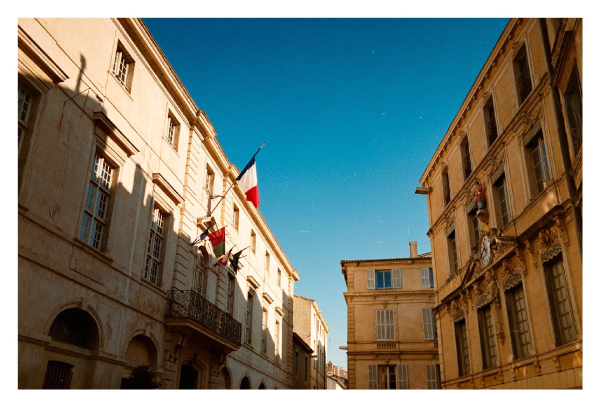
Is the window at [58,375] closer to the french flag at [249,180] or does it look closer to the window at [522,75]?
the french flag at [249,180]

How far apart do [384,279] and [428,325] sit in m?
3.98

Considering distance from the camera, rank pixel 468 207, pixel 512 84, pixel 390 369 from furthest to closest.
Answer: pixel 390 369, pixel 468 207, pixel 512 84

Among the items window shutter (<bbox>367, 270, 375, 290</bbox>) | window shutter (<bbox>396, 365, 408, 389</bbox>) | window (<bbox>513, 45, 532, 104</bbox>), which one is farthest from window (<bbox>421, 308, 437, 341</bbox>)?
window (<bbox>513, 45, 532, 104</bbox>)

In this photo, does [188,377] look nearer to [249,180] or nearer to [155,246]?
[155,246]

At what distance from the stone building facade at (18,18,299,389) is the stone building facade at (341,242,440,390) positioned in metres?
12.6

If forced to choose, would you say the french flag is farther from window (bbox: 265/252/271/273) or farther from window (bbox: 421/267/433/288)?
window (bbox: 421/267/433/288)

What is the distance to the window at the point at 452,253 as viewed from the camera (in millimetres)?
18859

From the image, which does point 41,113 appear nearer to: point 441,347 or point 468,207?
point 468,207

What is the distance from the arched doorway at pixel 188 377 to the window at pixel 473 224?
384 inches

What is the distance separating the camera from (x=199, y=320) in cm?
1551

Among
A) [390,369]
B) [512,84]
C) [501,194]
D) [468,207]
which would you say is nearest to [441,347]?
[468,207]

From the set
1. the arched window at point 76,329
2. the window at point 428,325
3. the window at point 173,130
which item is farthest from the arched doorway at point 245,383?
the window at point 428,325
